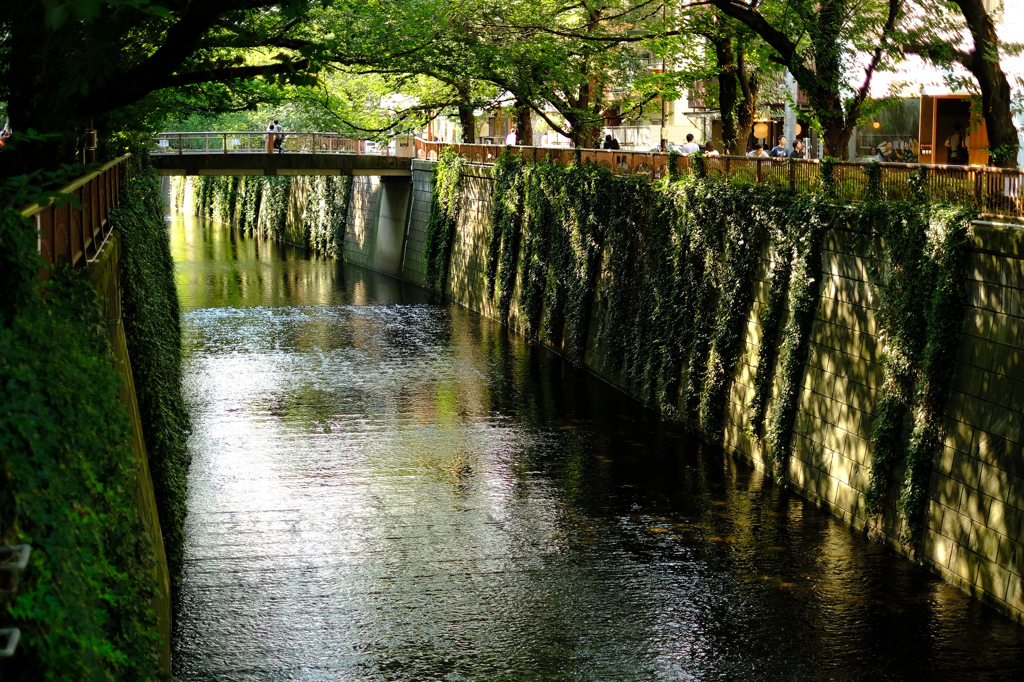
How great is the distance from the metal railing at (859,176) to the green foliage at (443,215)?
1123 centimetres

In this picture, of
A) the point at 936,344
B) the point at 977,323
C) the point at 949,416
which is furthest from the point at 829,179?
the point at 949,416

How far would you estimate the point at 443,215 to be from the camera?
39.7 m

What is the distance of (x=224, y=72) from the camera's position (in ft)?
52.6

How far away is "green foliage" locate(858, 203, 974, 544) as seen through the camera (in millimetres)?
13781

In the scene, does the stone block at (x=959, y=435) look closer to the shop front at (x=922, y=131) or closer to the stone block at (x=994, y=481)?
the stone block at (x=994, y=481)

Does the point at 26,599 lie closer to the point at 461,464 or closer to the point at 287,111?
the point at 461,464

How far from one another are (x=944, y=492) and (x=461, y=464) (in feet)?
26.7

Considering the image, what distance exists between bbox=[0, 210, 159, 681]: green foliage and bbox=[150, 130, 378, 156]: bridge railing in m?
33.6

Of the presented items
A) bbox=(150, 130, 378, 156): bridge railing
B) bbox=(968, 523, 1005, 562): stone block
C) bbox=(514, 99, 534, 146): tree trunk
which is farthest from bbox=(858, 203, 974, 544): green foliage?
bbox=(150, 130, 378, 156): bridge railing

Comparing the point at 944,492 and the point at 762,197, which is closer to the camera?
the point at 944,492

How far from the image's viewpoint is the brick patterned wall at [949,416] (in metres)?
12.7

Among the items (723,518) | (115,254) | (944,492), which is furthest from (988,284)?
(115,254)

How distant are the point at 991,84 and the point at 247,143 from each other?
104 ft

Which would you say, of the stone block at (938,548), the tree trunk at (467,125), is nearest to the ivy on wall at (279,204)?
the tree trunk at (467,125)
